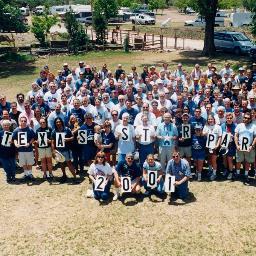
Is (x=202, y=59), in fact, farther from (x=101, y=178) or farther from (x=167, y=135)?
(x=101, y=178)

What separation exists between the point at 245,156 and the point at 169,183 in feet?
8.75

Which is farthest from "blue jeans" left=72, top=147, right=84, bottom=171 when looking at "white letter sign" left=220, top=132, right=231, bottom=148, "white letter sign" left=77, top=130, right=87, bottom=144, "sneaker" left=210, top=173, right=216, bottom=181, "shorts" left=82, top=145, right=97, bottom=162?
"white letter sign" left=220, top=132, right=231, bottom=148

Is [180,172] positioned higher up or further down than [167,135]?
further down

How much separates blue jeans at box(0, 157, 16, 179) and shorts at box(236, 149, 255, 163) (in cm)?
686

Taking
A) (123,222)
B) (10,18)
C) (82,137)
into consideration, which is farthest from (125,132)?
(10,18)

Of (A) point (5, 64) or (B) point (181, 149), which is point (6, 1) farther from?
(B) point (181, 149)

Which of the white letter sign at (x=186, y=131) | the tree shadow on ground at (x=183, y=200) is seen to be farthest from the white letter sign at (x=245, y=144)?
the tree shadow on ground at (x=183, y=200)

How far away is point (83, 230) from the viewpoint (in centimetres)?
1036

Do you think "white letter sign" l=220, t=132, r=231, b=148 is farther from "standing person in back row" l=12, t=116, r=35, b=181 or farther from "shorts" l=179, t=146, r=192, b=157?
"standing person in back row" l=12, t=116, r=35, b=181

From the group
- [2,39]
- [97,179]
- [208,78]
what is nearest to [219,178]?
[97,179]

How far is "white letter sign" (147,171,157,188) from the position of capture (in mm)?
11703

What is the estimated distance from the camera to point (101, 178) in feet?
38.7

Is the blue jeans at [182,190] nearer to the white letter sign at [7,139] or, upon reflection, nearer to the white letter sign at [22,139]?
the white letter sign at [22,139]

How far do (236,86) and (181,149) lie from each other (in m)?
4.52
